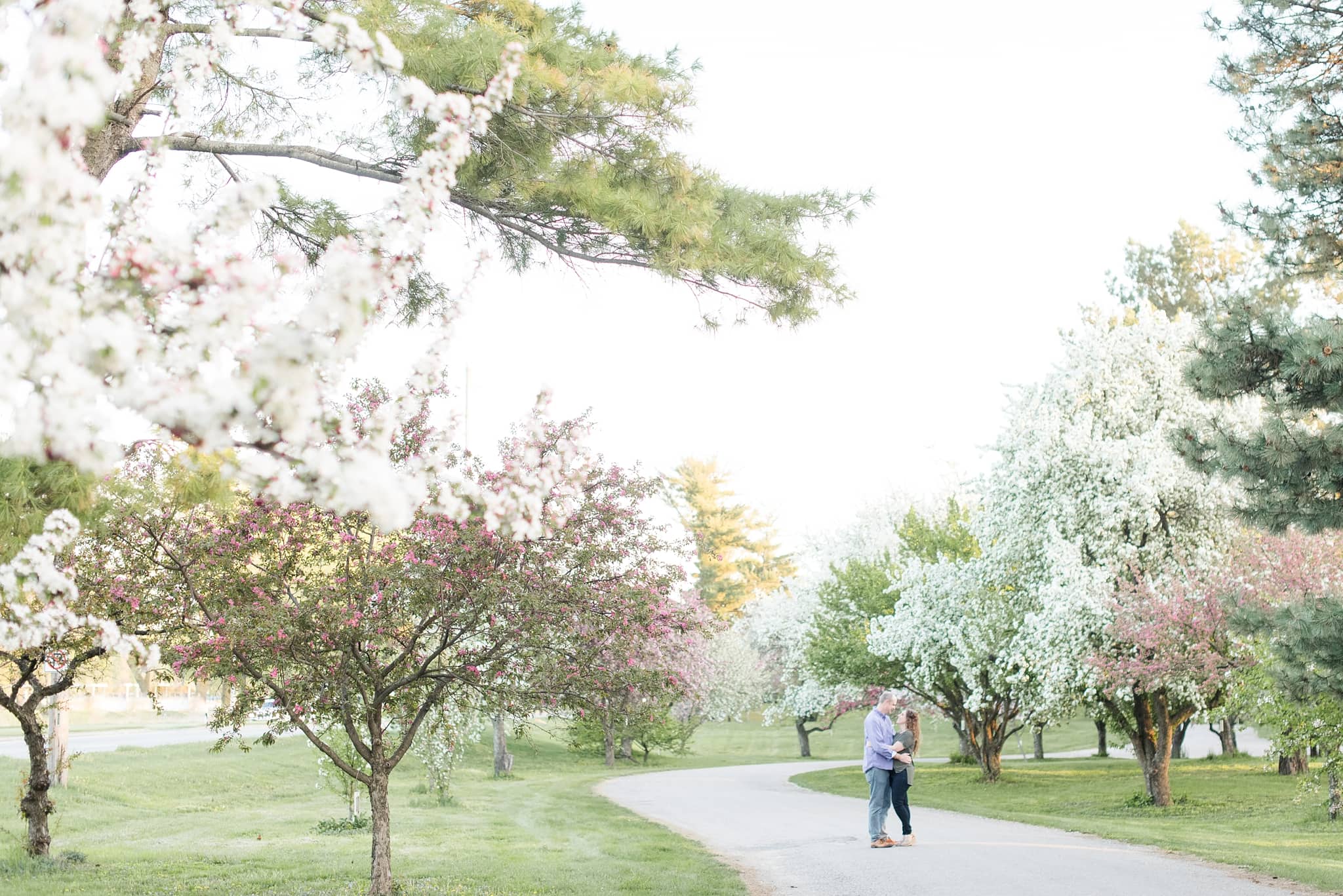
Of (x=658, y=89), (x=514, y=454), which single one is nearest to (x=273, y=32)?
(x=658, y=89)

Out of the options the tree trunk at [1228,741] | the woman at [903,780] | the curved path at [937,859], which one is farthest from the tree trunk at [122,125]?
the tree trunk at [1228,741]

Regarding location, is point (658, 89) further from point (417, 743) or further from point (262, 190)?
point (417, 743)

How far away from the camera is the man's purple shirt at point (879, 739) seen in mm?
11641

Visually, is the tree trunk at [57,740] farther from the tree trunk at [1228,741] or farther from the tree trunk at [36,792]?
the tree trunk at [1228,741]

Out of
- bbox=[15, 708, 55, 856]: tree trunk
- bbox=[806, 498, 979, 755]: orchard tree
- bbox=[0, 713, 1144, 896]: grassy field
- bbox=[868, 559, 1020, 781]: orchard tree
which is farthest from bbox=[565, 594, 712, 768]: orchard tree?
bbox=[806, 498, 979, 755]: orchard tree

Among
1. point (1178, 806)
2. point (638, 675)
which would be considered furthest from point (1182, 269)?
point (638, 675)

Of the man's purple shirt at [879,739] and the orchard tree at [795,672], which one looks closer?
the man's purple shirt at [879,739]

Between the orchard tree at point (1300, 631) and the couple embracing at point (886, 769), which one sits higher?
the orchard tree at point (1300, 631)

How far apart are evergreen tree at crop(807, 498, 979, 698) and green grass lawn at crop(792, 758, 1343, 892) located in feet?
9.04

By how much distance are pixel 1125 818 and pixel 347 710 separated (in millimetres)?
12814

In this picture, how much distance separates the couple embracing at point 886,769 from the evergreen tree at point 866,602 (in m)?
13.5

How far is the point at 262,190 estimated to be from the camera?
2.70 m

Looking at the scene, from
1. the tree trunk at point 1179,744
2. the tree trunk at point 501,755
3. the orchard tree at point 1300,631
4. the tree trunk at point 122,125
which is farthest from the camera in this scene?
the tree trunk at point 501,755

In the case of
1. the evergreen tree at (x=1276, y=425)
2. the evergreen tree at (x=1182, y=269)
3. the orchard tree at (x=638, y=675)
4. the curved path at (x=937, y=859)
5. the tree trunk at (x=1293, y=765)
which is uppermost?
the evergreen tree at (x=1182, y=269)
